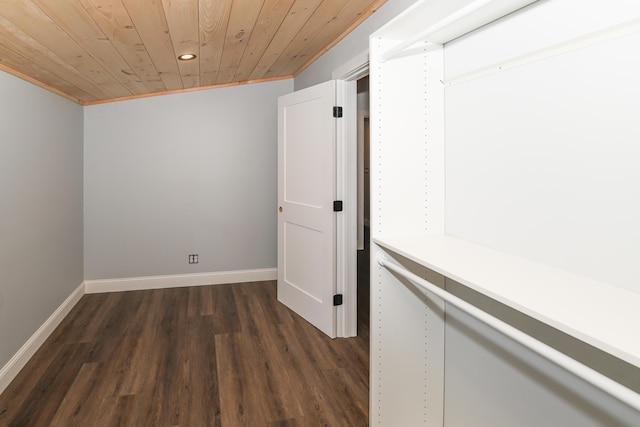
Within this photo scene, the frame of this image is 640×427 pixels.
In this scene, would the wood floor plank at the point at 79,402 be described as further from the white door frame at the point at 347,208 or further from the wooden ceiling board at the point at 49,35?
the wooden ceiling board at the point at 49,35

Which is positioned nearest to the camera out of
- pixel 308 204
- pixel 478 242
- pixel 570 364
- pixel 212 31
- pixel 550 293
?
pixel 570 364

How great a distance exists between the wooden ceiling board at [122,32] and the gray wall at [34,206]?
2.36ft

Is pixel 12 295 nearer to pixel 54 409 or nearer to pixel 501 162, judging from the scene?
pixel 54 409

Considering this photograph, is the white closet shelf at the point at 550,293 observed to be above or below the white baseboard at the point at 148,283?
above

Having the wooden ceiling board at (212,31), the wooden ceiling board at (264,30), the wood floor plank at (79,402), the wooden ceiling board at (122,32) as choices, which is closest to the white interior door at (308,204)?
the wooden ceiling board at (264,30)

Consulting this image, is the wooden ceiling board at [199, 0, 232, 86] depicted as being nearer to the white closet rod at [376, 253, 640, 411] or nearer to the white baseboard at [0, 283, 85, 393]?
the white closet rod at [376, 253, 640, 411]

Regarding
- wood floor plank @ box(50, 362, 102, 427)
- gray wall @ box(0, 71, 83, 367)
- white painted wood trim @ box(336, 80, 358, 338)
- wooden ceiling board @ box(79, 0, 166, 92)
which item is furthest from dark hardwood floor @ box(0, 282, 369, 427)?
wooden ceiling board @ box(79, 0, 166, 92)

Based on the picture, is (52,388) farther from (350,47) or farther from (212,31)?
(350,47)

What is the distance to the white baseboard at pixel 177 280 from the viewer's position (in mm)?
4215

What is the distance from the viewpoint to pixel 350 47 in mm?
2842

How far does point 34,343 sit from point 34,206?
3.11 feet

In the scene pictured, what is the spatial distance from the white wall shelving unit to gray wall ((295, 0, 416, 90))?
1.85ft

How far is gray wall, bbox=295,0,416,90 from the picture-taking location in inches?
86.4

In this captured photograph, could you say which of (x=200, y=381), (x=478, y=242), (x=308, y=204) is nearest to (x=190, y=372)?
(x=200, y=381)
